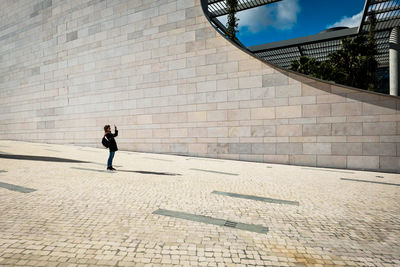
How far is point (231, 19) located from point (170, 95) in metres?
19.9

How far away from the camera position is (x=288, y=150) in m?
11.6

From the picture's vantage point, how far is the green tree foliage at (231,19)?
27.3 meters

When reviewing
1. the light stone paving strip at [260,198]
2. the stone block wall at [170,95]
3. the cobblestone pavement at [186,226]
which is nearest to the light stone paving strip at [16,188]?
the cobblestone pavement at [186,226]

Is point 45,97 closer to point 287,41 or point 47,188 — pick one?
point 47,188

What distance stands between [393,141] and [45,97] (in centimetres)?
2206

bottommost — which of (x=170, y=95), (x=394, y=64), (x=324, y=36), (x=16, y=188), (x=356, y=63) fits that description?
(x=16, y=188)

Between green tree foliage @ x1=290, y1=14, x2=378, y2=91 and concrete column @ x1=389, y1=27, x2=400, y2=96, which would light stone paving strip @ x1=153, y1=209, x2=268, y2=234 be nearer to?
concrete column @ x1=389, y1=27, x2=400, y2=96

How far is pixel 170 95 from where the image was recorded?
14.2 m

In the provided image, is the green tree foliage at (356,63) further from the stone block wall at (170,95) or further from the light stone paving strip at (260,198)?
the light stone paving strip at (260,198)

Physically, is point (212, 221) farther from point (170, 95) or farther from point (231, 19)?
point (231, 19)

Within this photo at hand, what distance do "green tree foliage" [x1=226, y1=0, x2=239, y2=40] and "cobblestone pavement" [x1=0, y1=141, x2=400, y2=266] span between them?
26.3 m

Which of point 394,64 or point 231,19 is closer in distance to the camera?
point 394,64

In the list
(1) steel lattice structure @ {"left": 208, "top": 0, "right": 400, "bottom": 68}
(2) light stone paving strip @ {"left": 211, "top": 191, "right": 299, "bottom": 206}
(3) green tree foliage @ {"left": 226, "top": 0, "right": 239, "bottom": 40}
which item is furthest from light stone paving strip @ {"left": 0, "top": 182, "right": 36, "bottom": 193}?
(3) green tree foliage @ {"left": 226, "top": 0, "right": 239, "bottom": 40}

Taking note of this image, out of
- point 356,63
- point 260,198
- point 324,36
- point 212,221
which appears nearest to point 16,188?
point 212,221
